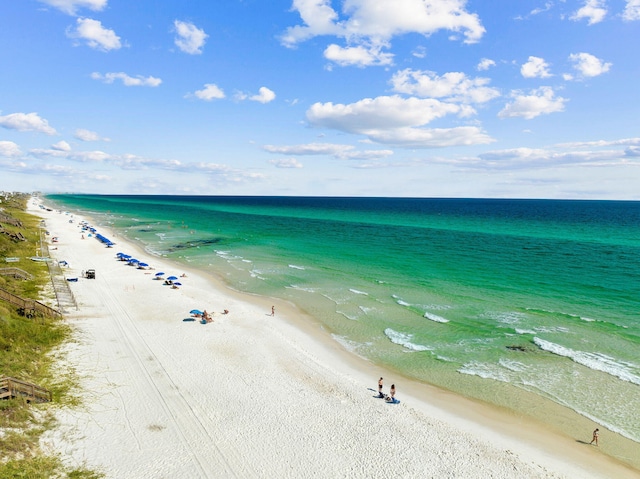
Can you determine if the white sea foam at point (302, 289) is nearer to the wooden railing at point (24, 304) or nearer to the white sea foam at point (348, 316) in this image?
the white sea foam at point (348, 316)

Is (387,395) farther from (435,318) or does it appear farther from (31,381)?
(31,381)

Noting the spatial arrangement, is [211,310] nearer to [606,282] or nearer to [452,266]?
[452,266]

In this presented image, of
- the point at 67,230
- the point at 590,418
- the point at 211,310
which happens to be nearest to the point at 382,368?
the point at 590,418

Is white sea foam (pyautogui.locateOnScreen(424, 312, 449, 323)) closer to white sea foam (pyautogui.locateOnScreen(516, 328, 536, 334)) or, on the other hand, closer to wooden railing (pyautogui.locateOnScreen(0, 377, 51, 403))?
white sea foam (pyautogui.locateOnScreen(516, 328, 536, 334))

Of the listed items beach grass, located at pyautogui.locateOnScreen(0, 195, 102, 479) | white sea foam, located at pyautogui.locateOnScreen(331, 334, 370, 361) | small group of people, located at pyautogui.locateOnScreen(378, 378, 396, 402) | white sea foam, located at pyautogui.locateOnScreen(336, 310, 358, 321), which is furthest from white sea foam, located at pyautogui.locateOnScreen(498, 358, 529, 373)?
beach grass, located at pyautogui.locateOnScreen(0, 195, 102, 479)

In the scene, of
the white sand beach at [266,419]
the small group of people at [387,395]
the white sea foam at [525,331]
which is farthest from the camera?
the white sea foam at [525,331]

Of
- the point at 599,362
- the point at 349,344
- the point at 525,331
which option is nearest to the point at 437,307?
the point at 525,331

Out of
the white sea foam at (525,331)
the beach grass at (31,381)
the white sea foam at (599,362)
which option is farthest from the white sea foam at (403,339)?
the beach grass at (31,381)

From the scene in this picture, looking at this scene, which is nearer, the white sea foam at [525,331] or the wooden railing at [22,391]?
the wooden railing at [22,391]
